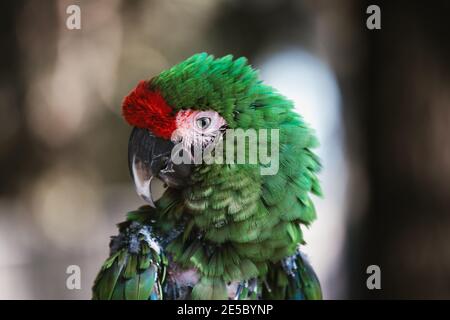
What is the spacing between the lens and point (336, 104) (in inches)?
36.7

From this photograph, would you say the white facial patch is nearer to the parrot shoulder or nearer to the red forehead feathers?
the red forehead feathers

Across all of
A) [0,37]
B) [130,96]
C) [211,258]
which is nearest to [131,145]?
[130,96]

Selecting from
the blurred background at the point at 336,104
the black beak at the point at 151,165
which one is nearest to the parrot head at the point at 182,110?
the black beak at the point at 151,165

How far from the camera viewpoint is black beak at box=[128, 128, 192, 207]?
66cm

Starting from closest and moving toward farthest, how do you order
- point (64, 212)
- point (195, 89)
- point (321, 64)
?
point (195, 89), point (321, 64), point (64, 212)

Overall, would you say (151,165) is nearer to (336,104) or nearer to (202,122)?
(202,122)

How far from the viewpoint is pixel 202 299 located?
70cm

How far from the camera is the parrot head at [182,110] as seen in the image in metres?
0.63

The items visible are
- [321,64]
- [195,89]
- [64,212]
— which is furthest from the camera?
[64,212]

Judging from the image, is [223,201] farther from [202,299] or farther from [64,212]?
[64,212]

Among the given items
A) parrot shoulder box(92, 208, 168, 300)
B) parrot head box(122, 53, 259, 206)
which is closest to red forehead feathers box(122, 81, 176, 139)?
parrot head box(122, 53, 259, 206)

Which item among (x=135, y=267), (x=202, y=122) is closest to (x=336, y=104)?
(x=202, y=122)

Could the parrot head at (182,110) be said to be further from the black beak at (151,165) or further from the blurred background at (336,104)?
the blurred background at (336,104)

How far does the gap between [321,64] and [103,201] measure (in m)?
0.60
